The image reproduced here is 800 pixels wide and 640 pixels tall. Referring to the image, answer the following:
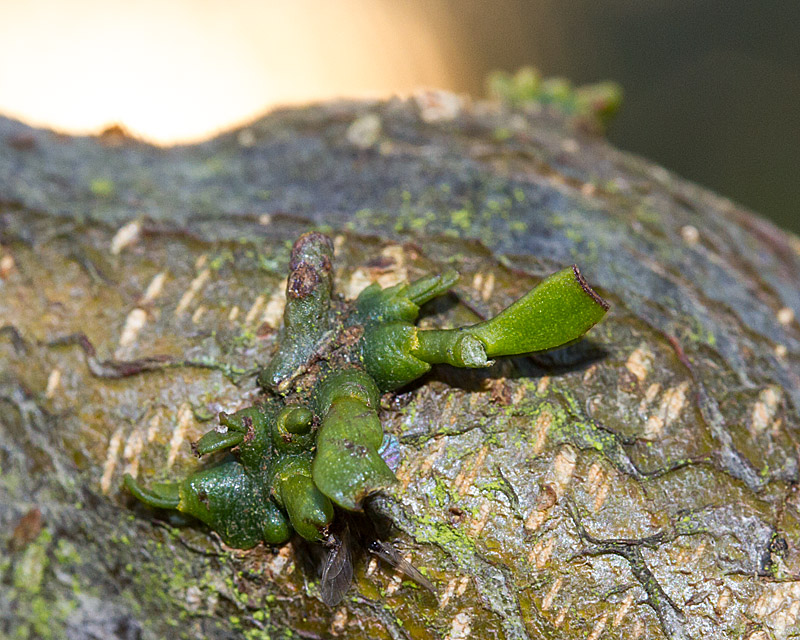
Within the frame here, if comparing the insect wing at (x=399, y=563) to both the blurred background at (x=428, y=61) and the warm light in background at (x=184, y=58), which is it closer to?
the warm light in background at (x=184, y=58)

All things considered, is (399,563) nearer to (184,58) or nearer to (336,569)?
(336,569)

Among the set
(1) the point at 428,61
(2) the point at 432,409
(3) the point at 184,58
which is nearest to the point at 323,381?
(2) the point at 432,409

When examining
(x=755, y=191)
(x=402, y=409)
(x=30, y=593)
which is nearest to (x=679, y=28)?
(x=755, y=191)

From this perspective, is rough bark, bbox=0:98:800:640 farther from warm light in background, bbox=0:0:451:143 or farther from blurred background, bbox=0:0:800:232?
blurred background, bbox=0:0:800:232

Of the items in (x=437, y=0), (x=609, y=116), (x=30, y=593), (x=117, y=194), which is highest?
(x=437, y=0)

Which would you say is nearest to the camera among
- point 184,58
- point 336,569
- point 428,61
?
point 336,569

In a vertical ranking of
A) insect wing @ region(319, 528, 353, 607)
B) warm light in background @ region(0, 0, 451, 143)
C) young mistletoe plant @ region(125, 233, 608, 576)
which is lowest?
insect wing @ region(319, 528, 353, 607)

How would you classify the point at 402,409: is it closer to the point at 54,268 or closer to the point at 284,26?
the point at 54,268

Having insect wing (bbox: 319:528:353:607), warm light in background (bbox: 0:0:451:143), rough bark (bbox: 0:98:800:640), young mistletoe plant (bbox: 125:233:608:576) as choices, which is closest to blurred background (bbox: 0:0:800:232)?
warm light in background (bbox: 0:0:451:143)
